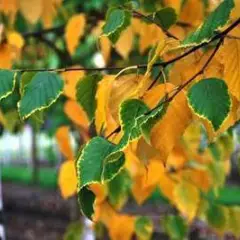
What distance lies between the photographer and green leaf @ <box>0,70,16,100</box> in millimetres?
886

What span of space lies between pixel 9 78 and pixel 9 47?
0.56 m

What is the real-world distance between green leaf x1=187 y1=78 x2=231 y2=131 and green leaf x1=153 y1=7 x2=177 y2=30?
0.88ft

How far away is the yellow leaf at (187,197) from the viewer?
1782mm

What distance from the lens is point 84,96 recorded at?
1.02m

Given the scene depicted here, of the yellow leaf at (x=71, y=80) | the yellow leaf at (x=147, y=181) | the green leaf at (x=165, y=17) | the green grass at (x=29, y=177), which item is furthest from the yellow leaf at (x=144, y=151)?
the green grass at (x=29, y=177)

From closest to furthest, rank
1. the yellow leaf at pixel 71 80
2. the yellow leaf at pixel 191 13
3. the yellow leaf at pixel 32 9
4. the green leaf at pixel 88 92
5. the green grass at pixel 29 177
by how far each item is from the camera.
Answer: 1. the green leaf at pixel 88 92
2. the yellow leaf at pixel 71 80
3. the yellow leaf at pixel 32 9
4. the yellow leaf at pixel 191 13
5. the green grass at pixel 29 177

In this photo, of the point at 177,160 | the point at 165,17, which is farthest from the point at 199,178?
the point at 165,17

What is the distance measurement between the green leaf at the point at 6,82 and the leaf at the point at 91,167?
0.51 feet

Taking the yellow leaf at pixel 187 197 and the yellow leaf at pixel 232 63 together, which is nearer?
the yellow leaf at pixel 232 63

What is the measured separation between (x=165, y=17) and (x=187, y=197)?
0.88 metres

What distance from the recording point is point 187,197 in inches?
71.6

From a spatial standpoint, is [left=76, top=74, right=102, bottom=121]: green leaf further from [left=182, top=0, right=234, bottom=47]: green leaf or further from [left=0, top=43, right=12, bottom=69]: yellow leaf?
[left=0, top=43, right=12, bottom=69]: yellow leaf

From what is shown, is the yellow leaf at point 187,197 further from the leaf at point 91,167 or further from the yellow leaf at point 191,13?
the leaf at point 91,167

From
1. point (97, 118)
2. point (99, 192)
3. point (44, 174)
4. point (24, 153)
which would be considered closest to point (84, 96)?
point (97, 118)
